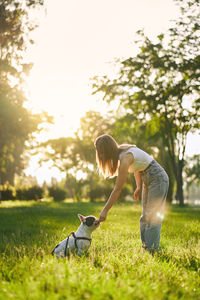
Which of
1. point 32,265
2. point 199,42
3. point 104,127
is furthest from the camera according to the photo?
point 104,127

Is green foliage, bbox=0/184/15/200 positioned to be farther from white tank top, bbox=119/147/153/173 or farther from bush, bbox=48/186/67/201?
white tank top, bbox=119/147/153/173

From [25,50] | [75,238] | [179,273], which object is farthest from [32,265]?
[25,50]

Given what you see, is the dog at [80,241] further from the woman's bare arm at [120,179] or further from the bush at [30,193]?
the bush at [30,193]

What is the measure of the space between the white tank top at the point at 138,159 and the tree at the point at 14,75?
11.7 meters

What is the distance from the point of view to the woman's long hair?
4.54m

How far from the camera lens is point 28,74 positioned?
17688mm

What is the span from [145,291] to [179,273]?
1.02 meters

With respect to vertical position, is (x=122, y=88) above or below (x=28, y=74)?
below

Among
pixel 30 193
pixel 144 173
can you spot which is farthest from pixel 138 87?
pixel 30 193

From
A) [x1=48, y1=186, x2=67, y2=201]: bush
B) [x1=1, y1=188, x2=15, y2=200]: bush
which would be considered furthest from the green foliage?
[x1=48, y1=186, x2=67, y2=201]: bush

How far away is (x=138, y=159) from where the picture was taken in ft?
15.5

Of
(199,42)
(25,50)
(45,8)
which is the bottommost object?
(199,42)

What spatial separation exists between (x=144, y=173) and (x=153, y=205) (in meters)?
0.51

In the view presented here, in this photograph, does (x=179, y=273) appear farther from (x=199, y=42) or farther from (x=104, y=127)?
(x=104, y=127)
